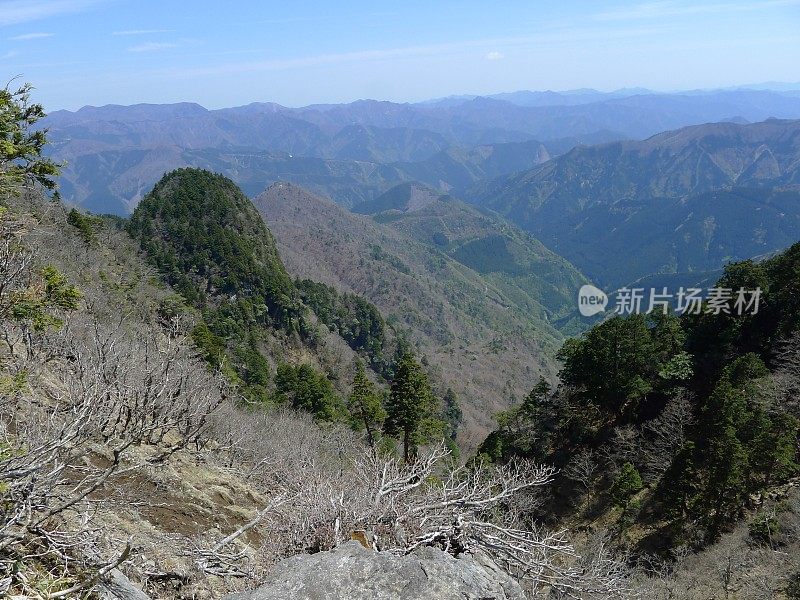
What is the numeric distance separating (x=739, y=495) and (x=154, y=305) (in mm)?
39080

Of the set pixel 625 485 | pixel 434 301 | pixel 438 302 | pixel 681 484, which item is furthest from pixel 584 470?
pixel 438 302

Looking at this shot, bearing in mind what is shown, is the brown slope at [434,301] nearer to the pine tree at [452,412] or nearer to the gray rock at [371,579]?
the pine tree at [452,412]

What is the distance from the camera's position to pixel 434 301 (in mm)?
137500

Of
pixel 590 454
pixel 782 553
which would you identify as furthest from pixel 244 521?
pixel 590 454

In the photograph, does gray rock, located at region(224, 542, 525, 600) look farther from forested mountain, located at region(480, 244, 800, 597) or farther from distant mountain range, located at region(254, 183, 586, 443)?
distant mountain range, located at region(254, 183, 586, 443)

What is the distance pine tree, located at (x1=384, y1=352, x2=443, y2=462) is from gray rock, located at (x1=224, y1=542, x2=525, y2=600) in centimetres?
2266

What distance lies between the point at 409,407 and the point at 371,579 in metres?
23.4

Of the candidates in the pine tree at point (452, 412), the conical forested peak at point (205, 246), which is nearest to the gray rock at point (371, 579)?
the conical forested peak at point (205, 246)

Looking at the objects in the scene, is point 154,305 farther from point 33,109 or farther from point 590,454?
point 590,454

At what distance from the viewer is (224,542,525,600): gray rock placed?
531cm

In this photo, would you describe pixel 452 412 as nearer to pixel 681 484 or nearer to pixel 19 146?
pixel 681 484

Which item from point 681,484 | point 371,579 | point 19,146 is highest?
point 19,146

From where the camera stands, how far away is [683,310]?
36844 mm

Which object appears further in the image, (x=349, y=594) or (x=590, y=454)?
(x=590, y=454)
